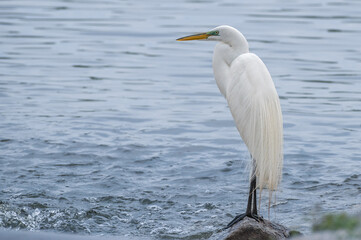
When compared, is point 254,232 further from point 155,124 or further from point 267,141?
point 155,124

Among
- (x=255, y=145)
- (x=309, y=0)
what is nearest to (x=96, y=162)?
(x=255, y=145)

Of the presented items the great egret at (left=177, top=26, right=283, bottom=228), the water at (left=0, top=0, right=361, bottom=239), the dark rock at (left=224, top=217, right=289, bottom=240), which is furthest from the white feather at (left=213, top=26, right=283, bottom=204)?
the water at (left=0, top=0, right=361, bottom=239)

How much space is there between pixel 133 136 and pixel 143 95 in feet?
5.88

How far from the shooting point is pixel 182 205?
6.18 metres

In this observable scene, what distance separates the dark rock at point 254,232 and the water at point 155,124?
0.31 metres

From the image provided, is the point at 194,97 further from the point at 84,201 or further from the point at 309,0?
the point at 309,0

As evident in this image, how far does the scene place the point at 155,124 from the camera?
8.63 metres

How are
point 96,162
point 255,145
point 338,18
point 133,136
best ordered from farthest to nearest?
point 338,18, point 133,136, point 96,162, point 255,145

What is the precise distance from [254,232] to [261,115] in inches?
33.0

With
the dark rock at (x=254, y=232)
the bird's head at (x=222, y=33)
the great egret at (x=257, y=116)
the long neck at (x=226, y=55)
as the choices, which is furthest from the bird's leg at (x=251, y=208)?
the bird's head at (x=222, y=33)

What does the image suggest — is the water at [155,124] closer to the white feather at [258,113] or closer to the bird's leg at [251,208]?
the bird's leg at [251,208]

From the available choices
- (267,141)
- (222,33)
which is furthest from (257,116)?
(222,33)

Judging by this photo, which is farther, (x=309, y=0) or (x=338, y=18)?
(x=309, y=0)

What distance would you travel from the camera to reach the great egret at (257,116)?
204 inches
